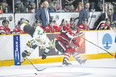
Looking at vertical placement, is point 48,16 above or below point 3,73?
above

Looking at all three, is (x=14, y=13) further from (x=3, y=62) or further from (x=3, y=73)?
(x=3, y=73)

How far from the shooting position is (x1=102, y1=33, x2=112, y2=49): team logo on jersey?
1059cm

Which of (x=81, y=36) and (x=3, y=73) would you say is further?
(x=81, y=36)

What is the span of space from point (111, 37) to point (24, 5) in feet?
8.71

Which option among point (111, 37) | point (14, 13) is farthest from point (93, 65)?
point (14, 13)

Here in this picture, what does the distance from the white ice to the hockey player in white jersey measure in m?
0.35

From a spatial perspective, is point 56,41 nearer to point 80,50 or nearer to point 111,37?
A: point 80,50

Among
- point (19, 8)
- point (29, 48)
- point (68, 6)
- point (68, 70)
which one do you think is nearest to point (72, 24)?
point (19, 8)

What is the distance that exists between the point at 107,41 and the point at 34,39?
86.1 inches

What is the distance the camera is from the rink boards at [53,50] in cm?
914

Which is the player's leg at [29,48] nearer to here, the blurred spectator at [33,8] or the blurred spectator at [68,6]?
the blurred spectator at [33,8]

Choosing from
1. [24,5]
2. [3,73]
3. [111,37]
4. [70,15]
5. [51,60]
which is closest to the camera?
[3,73]

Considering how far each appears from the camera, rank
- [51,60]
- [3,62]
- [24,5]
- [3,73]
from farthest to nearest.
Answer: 1. [24,5]
2. [51,60]
3. [3,62]
4. [3,73]

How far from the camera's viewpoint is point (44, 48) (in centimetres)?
964
